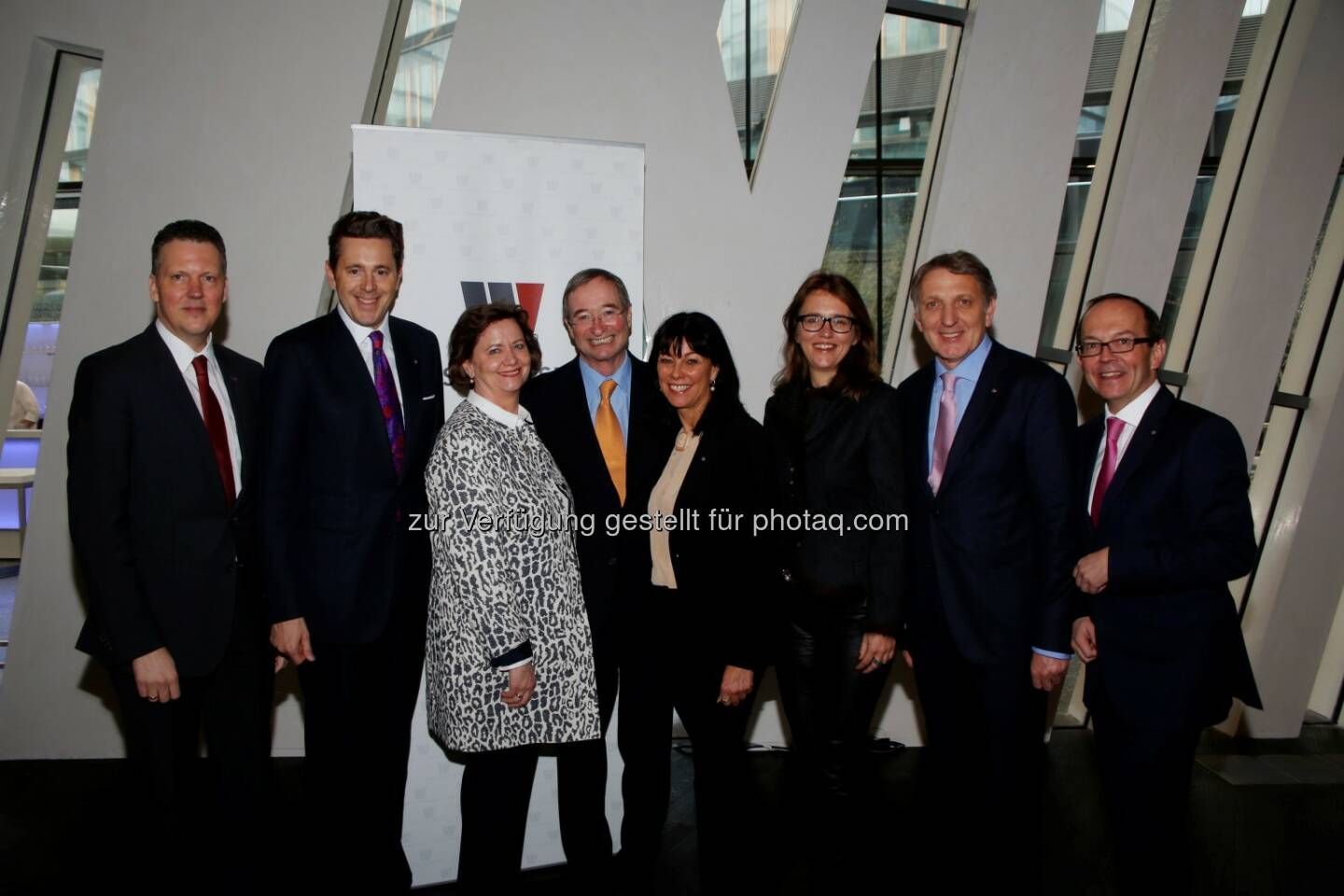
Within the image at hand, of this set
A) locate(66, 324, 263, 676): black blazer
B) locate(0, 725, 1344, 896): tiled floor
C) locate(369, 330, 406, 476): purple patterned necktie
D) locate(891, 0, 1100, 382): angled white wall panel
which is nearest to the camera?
locate(66, 324, 263, 676): black blazer

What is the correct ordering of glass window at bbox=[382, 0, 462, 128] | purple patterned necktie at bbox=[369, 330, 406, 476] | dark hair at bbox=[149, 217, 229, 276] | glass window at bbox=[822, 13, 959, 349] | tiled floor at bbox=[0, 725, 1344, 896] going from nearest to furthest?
1. dark hair at bbox=[149, 217, 229, 276]
2. purple patterned necktie at bbox=[369, 330, 406, 476]
3. tiled floor at bbox=[0, 725, 1344, 896]
4. glass window at bbox=[382, 0, 462, 128]
5. glass window at bbox=[822, 13, 959, 349]

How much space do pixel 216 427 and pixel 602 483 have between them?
3.65ft

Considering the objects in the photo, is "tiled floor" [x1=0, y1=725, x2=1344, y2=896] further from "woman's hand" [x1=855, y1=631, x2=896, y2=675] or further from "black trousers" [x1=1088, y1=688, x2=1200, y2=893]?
"woman's hand" [x1=855, y1=631, x2=896, y2=675]

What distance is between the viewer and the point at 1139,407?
2500mm

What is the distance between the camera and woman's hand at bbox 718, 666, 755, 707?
257 centimetres

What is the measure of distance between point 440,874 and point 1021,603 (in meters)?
2.21

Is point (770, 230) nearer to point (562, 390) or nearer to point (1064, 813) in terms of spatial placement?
point (562, 390)

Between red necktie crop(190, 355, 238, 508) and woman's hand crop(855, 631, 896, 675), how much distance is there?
6.21ft

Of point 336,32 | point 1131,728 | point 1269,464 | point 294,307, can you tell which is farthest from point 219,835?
point 1269,464

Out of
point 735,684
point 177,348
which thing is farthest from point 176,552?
point 735,684

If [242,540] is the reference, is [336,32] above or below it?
above

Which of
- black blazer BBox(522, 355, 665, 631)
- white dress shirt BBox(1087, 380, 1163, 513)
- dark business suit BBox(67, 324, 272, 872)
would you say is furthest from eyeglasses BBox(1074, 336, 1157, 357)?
dark business suit BBox(67, 324, 272, 872)

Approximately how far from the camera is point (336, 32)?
12.1 feet

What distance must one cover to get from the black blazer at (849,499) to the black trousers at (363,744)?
1203 mm
